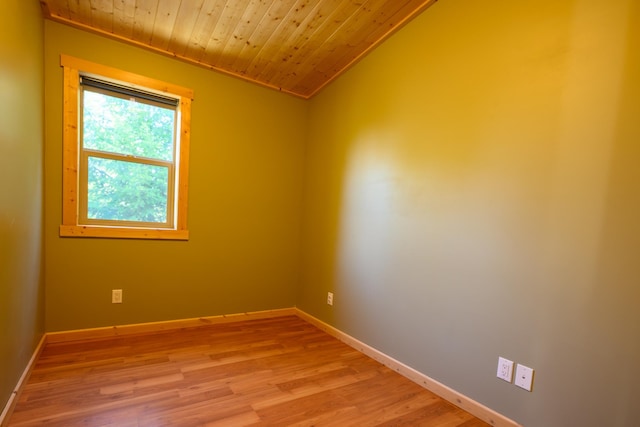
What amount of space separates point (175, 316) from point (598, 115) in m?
3.28

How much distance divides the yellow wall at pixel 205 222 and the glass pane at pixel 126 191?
224 millimetres

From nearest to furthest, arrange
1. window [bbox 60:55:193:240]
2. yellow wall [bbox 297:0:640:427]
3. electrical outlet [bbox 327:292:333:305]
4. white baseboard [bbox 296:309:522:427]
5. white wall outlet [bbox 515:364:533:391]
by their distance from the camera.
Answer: yellow wall [bbox 297:0:640:427] < white wall outlet [bbox 515:364:533:391] < white baseboard [bbox 296:309:522:427] < window [bbox 60:55:193:240] < electrical outlet [bbox 327:292:333:305]

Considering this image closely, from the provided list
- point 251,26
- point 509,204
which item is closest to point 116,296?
point 251,26

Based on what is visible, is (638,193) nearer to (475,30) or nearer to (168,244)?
(475,30)

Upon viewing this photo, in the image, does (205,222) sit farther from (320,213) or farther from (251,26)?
(251,26)

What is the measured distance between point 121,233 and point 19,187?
3.05ft

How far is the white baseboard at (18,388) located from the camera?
4.55ft

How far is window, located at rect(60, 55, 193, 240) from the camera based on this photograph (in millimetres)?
2297

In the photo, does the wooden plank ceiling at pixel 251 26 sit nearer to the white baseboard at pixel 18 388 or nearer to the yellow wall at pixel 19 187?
the yellow wall at pixel 19 187

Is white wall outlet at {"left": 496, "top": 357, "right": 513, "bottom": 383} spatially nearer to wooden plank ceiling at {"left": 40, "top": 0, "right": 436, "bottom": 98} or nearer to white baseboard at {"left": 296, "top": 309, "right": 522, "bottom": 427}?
white baseboard at {"left": 296, "top": 309, "right": 522, "bottom": 427}

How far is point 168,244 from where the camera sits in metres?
2.70

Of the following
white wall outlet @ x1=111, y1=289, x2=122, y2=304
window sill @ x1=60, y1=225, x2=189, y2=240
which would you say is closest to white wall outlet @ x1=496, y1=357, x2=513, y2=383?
window sill @ x1=60, y1=225, x2=189, y2=240

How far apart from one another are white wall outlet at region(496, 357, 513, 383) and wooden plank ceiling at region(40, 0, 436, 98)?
7.44 feet

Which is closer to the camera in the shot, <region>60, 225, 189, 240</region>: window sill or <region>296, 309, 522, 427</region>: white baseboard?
<region>296, 309, 522, 427</region>: white baseboard
